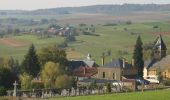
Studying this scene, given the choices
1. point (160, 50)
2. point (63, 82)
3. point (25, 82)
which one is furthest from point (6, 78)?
point (160, 50)

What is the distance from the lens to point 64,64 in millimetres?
74938

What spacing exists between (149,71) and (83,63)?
12.8m

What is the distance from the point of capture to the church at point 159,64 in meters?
76.2

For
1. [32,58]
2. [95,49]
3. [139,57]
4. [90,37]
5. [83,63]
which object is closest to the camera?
[32,58]

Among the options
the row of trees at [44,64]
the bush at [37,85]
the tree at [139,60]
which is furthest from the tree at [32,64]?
the tree at [139,60]

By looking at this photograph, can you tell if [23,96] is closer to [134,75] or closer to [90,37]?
[134,75]

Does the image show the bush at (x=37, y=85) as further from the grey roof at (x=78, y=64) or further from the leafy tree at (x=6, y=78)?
the grey roof at (x=78, y=64)

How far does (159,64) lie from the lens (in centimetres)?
7888

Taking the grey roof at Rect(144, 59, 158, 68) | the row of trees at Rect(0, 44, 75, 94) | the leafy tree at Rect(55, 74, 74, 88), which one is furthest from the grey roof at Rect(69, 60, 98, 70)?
the leafy tree at Rect(55, 74, 74, 88)

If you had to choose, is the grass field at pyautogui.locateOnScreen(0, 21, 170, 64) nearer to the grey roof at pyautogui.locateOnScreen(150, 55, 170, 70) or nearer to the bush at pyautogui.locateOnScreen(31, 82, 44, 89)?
the grey roof at pyautogui.locateOnScreen(150, 55, 170, 70)

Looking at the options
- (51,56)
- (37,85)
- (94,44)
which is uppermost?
(94,44)

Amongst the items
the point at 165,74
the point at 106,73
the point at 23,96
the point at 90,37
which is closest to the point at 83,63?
the point at 106,73

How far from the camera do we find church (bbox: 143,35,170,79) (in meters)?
76.2

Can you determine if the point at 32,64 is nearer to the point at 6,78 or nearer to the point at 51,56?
the point at 51,56
